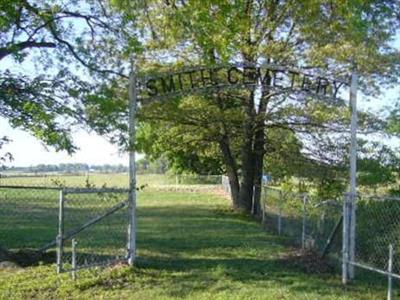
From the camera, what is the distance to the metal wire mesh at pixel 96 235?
418 inches

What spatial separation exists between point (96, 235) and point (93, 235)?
0.29ft

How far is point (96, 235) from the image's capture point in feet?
54.8

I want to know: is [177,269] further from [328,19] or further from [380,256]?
[328,19]

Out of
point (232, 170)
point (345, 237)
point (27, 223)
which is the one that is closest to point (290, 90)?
point (345, 237)

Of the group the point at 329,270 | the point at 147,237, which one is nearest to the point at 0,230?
the point at 147,237

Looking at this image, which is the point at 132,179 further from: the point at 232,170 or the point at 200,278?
the point at 232,170

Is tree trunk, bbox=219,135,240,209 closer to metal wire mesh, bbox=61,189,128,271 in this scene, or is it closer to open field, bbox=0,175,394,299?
metal wire mesh, bbox=61,189,128,271

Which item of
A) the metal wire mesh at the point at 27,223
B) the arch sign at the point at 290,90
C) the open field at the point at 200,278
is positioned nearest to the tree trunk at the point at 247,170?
the metal wire mesh at the point at 27,223

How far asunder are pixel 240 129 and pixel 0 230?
33.4ft

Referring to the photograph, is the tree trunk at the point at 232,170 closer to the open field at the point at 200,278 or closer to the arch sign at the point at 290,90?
the open field at the point at 200,278

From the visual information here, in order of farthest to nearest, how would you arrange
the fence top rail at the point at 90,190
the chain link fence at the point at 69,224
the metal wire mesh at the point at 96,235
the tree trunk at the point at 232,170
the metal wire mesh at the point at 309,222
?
the tree trunk at the point at 232,170, the metal wire mesh at the point at 309,222, the chain link fence at the point at 69,224, the metal wire mesh at the point at 96,235, the fence top rail at the point at 90,190

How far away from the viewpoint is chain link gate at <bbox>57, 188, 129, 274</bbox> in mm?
10156

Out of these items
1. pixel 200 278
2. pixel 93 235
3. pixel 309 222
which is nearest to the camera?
pixel 200 278

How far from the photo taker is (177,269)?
11461mm
